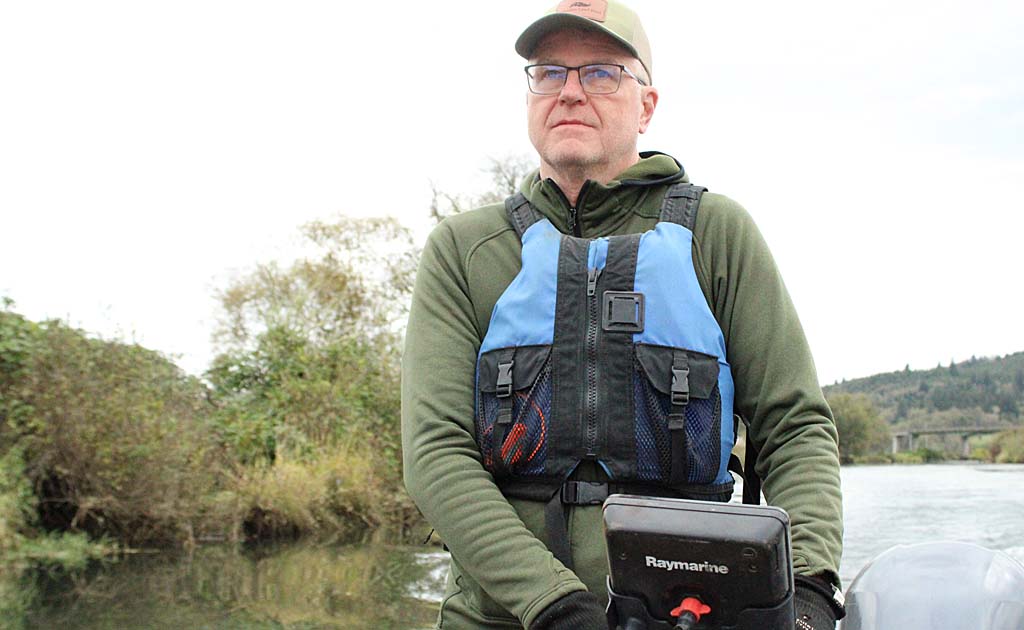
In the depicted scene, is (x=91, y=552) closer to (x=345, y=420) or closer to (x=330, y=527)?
(x=330, y=527)

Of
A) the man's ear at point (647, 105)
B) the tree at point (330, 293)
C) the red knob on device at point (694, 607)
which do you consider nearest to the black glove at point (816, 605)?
the red knob on device at point (694, 607)

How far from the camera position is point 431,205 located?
22734 mm

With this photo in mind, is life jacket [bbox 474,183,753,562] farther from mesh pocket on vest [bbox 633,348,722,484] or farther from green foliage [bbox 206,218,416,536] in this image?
green foliage [bbox 206,218,416,536]

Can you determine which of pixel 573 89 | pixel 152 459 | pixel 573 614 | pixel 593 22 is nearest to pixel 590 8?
pixel 593 22

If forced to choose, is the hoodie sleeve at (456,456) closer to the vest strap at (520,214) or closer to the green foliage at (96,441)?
the vest strap at (520,214)

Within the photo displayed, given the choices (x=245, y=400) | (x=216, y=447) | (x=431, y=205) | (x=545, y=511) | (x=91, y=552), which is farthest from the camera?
(x=431, y=205)

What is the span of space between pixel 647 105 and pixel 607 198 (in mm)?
340

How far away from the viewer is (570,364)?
241 centimetres

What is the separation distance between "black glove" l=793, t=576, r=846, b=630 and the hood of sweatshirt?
92 cm

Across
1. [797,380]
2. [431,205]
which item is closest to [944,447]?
[431,205]

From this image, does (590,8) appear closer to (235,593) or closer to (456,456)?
(456,456)

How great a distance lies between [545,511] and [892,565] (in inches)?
27.9

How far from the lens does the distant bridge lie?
3503cm

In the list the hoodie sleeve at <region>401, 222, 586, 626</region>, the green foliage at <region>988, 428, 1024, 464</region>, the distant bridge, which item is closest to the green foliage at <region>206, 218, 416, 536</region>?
the hoodie sleeve at <region>401, 222, 586, 626</region>
